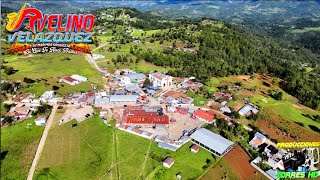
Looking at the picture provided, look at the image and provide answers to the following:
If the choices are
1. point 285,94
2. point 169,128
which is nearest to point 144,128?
point 169,128

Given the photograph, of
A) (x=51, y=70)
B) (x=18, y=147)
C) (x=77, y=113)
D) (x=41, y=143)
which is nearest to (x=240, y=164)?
(x=77, y=113)

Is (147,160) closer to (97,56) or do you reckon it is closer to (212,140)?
(212,140)

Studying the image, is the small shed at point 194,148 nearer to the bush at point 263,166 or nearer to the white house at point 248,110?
the bush at point 263,166

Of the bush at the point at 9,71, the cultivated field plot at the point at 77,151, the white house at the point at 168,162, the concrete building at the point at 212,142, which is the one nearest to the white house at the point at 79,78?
the bush at the point at 9,71

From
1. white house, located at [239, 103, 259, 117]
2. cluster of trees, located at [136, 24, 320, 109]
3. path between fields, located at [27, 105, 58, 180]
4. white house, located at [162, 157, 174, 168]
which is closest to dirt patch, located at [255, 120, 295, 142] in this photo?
white house, located at [239, 103, 259, 117]

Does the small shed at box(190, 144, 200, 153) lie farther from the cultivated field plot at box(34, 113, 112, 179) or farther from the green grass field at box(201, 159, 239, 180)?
the cultivated field plot at box(34, 113, 112, 179)

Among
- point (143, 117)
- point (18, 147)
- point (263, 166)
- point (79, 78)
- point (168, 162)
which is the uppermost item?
point (79, 78)

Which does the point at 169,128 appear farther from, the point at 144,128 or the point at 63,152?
the point at 63,152
